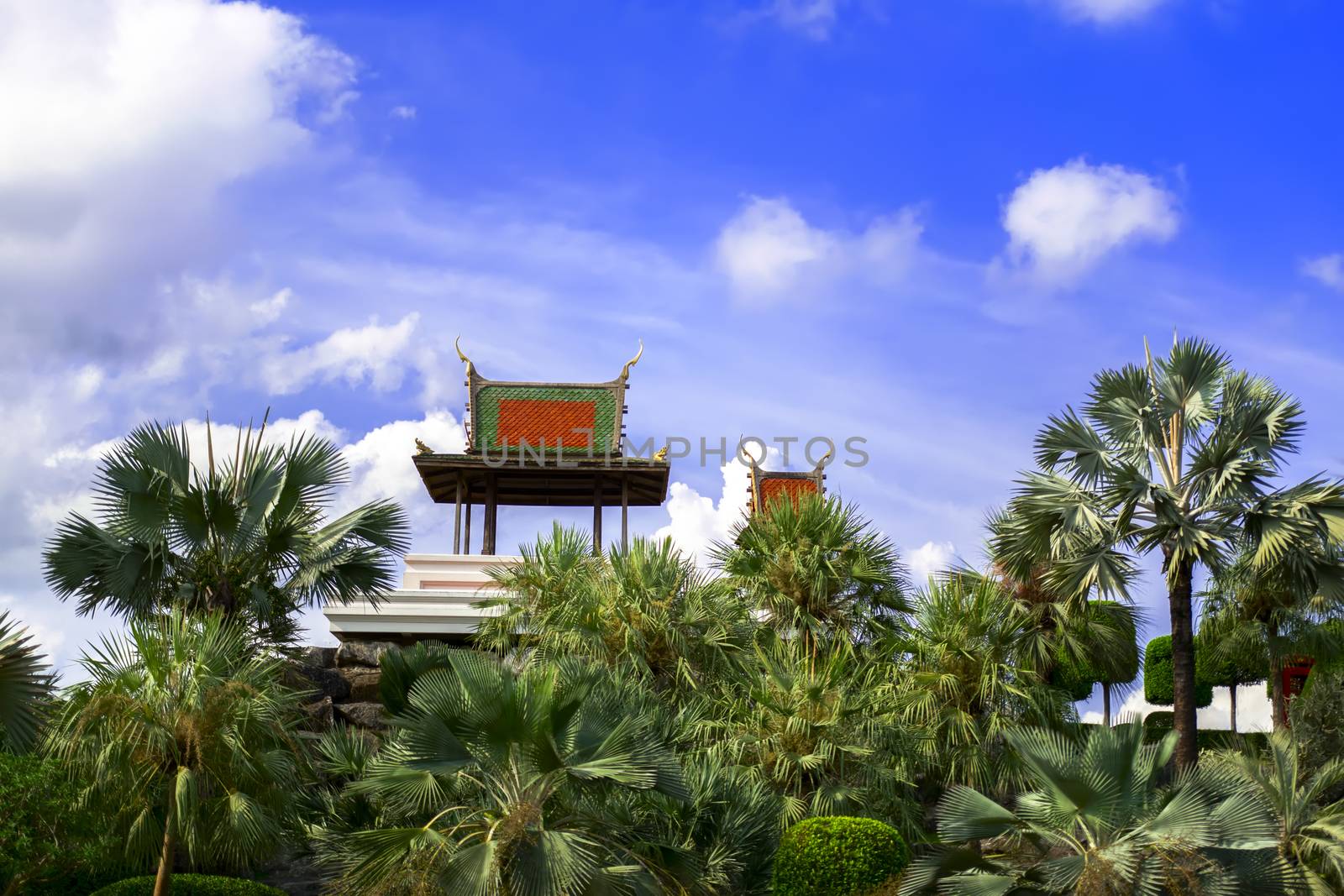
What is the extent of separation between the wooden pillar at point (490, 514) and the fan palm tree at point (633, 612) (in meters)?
6.57

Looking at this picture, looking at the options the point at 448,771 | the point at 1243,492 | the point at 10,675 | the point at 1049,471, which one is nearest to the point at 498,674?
the point at 448,771

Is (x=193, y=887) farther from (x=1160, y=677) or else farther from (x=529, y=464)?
(x=1160, y=677)

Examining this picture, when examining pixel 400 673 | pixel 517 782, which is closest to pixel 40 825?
pixel 400 673

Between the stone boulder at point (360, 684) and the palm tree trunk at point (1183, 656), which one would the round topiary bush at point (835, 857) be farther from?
the stone boulder at point (360, 684)

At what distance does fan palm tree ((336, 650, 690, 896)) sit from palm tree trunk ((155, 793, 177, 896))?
2204mm

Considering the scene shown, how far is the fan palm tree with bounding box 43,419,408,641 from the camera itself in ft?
55.6

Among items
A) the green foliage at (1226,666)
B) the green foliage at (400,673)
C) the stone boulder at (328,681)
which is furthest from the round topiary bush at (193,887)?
the green foliage at (1226,666)

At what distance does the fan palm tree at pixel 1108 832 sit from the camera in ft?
41.4

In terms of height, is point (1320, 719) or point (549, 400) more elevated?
point (549, 400)

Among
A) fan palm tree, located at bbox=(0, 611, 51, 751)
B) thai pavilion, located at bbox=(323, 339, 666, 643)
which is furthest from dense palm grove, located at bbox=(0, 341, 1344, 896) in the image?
thai pavilion, located at bbox=(323, 339, 666, 643)

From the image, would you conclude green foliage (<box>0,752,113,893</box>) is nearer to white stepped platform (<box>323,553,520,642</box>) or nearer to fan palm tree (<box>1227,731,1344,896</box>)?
white stepped platform (<box>323,553,520,642</box>)

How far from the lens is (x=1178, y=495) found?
17.7 m

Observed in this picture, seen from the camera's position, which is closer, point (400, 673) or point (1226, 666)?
point (400, 673)

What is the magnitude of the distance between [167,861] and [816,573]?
10244 mm
